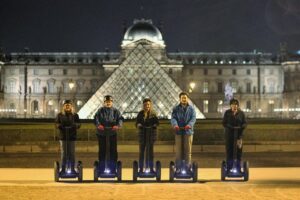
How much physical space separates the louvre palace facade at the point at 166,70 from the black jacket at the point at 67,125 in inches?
3465

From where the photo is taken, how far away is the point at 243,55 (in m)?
113

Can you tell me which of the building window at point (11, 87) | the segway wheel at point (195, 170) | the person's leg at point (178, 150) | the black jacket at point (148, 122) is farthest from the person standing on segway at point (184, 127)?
the building window at point (11, 87)

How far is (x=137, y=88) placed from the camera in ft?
186

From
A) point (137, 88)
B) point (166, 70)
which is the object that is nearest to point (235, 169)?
point (137, 88)

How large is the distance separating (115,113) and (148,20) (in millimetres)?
96932

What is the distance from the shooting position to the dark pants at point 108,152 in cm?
1395

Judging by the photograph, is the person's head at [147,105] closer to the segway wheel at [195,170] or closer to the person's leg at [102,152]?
the person's leg at [102,152]

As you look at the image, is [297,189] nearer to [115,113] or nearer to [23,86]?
[115,113]

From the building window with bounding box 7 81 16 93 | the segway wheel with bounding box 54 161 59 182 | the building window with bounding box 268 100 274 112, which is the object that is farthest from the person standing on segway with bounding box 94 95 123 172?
the building window with bounding box 7 81 16 93

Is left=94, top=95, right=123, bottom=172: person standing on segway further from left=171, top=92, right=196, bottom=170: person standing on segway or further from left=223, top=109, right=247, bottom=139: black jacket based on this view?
left=223, top=109, right=247, bottom=139: black jacket

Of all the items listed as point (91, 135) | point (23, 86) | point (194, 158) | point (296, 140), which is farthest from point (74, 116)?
point (23, 86)

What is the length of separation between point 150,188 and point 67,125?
2.39 meters

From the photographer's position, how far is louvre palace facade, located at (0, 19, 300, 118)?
105 meters

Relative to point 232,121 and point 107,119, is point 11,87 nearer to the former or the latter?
point 107,119
